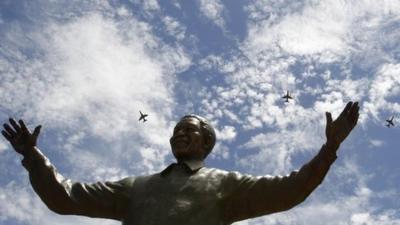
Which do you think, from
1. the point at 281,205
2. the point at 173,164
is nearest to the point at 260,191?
the point at 281,205

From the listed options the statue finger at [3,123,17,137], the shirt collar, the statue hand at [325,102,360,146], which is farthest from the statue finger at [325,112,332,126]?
the statue finger at [3,123,17,137]

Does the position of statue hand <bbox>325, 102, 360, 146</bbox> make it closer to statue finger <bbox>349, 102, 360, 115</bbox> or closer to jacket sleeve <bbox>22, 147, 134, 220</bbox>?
statue finger <bbox>349, 102, 360, 115</bbox>

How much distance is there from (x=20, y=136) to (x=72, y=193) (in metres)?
0.94

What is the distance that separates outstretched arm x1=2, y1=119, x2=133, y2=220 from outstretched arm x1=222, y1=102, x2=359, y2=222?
1.23 metres

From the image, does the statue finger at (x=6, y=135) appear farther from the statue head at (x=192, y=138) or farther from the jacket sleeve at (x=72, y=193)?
the statue head at (x=192, y=138)

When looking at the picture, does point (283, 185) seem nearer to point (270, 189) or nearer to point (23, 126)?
point (270, 189)

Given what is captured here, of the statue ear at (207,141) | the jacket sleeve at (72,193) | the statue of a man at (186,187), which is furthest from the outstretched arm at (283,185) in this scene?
the jacket sleeve at (72,193)

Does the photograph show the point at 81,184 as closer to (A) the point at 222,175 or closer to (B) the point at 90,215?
(B) the point at 90,215

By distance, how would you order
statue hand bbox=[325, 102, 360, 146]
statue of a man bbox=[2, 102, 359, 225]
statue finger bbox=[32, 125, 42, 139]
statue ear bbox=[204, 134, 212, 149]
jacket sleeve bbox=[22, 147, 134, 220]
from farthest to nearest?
1. statue ear bbox=[204, 134, 212, 149]
2. statue finger bbox=[32, 125, 42, 139]
3. jacket sleeve bbox=[22, 147, 134, 220]
4. statue of a man bbox=[2, 102, 359, 225]
5. statue hand bbox=[325, 102, 360, 146]

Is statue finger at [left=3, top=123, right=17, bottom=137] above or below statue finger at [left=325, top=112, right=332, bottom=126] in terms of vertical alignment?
above

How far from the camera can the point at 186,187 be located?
6.73 m

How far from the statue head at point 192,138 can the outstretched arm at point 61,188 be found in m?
0.71

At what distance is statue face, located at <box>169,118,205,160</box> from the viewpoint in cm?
732

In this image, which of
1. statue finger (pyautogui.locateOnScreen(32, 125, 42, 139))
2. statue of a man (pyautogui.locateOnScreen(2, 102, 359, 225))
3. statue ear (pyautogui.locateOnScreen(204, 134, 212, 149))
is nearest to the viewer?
statue of a man (pyautogui.locateOnScreen(2, 102, 359, 225))
